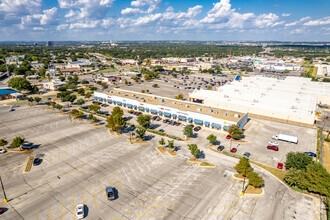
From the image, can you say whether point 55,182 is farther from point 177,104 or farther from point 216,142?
point 177,104

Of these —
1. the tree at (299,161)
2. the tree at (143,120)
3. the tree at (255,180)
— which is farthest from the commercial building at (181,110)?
the tree at (255,180)

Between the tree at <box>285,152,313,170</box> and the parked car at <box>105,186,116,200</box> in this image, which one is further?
the tree at <box>285,152,313,170</box>

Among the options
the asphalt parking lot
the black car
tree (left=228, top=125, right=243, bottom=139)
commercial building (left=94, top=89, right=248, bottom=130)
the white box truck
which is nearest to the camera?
the asphalt parking lot

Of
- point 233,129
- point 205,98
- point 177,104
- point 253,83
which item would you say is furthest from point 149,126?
point 253,83

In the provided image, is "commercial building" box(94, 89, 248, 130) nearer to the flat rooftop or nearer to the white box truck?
the flat rooftop

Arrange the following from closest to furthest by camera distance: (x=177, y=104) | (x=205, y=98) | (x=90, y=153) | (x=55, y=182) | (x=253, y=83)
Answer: (x=55, y=182)
(x=90, y=153)
(x=177, y=104)
(x=205, y=98)
(x=253, y=83)

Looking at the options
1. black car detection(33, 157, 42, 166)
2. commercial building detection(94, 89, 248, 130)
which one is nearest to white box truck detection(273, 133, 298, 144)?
commercial building detection(94, 89, 248, 130)

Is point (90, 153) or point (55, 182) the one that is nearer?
point (55, 182)
